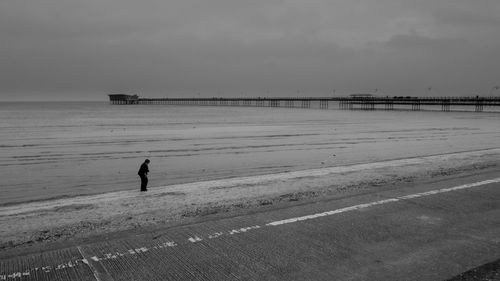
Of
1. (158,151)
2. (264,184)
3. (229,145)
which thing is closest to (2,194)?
(264,184)

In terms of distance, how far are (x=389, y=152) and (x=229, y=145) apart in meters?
7.98

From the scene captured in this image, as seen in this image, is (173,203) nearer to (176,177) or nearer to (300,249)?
(300,249)

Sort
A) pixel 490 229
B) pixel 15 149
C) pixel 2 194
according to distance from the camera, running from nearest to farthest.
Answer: pixel 490 229
pixel 2 194
pixel 15 149

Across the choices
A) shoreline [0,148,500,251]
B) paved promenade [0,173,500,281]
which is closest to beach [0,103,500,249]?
shoreline [0,148,500,251]

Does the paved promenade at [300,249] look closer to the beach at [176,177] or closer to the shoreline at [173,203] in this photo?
the shoreline at [173,203]

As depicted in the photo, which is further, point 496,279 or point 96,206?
point 96,206

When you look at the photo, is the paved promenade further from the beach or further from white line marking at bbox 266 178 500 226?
the beach

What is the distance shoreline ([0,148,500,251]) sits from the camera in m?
5.58

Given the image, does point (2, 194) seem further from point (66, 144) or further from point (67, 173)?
point (66, 144)

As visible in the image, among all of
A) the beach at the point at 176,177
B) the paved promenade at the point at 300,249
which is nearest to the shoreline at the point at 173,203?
the beach at the point at 176,177

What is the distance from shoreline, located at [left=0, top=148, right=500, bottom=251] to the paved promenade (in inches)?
26.2

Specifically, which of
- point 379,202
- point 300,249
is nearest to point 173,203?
point 300,249

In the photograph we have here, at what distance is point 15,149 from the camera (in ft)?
64.6

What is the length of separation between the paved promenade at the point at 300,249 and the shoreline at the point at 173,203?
0.66m
